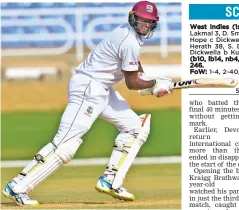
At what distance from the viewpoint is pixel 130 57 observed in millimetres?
7961

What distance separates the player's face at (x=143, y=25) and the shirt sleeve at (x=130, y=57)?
20 centimetres

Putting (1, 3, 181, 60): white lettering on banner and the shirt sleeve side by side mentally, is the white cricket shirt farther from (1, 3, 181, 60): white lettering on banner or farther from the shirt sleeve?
(1, 3, 181, 60): white lettering on banner

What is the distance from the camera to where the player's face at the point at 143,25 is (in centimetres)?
811

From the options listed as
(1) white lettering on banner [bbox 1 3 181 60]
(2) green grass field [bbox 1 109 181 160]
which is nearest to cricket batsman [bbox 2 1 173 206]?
(2) green grass field [bbox 1 109 181 160]

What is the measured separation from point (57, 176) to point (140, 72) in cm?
318

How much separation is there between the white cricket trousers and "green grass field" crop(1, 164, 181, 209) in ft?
1.99

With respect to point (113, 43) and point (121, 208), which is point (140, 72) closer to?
point (113, 43)

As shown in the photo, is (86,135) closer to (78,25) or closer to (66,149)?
(78,25)

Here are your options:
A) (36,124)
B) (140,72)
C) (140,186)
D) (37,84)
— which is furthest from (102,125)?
(140,72)

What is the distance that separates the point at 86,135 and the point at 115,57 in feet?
23.2

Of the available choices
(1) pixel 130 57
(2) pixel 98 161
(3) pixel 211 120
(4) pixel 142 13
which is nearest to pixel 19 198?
(1) pixel 130 57

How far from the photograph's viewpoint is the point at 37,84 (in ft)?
67.7

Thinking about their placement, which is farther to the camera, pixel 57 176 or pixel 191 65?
pixel 57 176

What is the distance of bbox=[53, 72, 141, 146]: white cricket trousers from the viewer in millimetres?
8031
